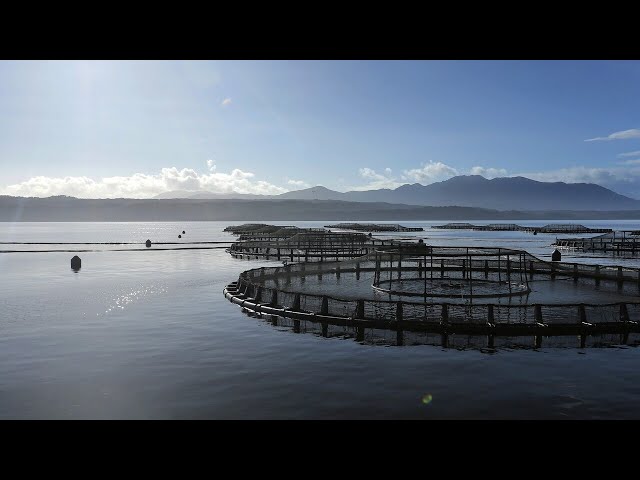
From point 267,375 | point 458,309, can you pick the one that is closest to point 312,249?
point 458,309

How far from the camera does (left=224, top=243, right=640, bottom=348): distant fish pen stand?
25.9 metres

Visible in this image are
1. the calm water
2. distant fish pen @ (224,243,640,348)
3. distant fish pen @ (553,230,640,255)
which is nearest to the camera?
the calm water

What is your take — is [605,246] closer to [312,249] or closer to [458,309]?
[312,249]

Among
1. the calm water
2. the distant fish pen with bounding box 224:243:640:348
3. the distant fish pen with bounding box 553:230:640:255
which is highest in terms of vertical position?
the distant fish pen with bounding box 224:243:640:348

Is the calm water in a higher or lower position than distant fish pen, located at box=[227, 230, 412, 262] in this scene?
lower

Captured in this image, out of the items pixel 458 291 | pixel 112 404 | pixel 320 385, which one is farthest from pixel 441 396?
pixel 458 291

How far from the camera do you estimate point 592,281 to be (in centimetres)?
4653

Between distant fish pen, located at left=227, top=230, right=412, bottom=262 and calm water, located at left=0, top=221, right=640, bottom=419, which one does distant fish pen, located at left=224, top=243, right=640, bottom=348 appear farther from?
distant fish pen, located at left=227, top=230, right=412, bottom=262

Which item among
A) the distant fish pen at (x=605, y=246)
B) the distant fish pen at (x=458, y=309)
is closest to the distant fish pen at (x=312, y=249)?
the distant fish pen at (x=458, y=309)

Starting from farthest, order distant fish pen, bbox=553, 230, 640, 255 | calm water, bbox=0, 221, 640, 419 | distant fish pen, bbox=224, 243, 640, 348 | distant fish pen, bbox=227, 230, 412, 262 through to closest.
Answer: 1. distant fish pen, bbox=553, 230, 640, 255
2. distant fish pen, bbox=227, 230, 412, 262
3. distant fish pen, bbox=224, 243, 640, 348
4. calm water, bbox=0, 221, 640, 419

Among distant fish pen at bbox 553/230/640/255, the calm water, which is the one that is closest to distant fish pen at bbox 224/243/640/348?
the calm water
